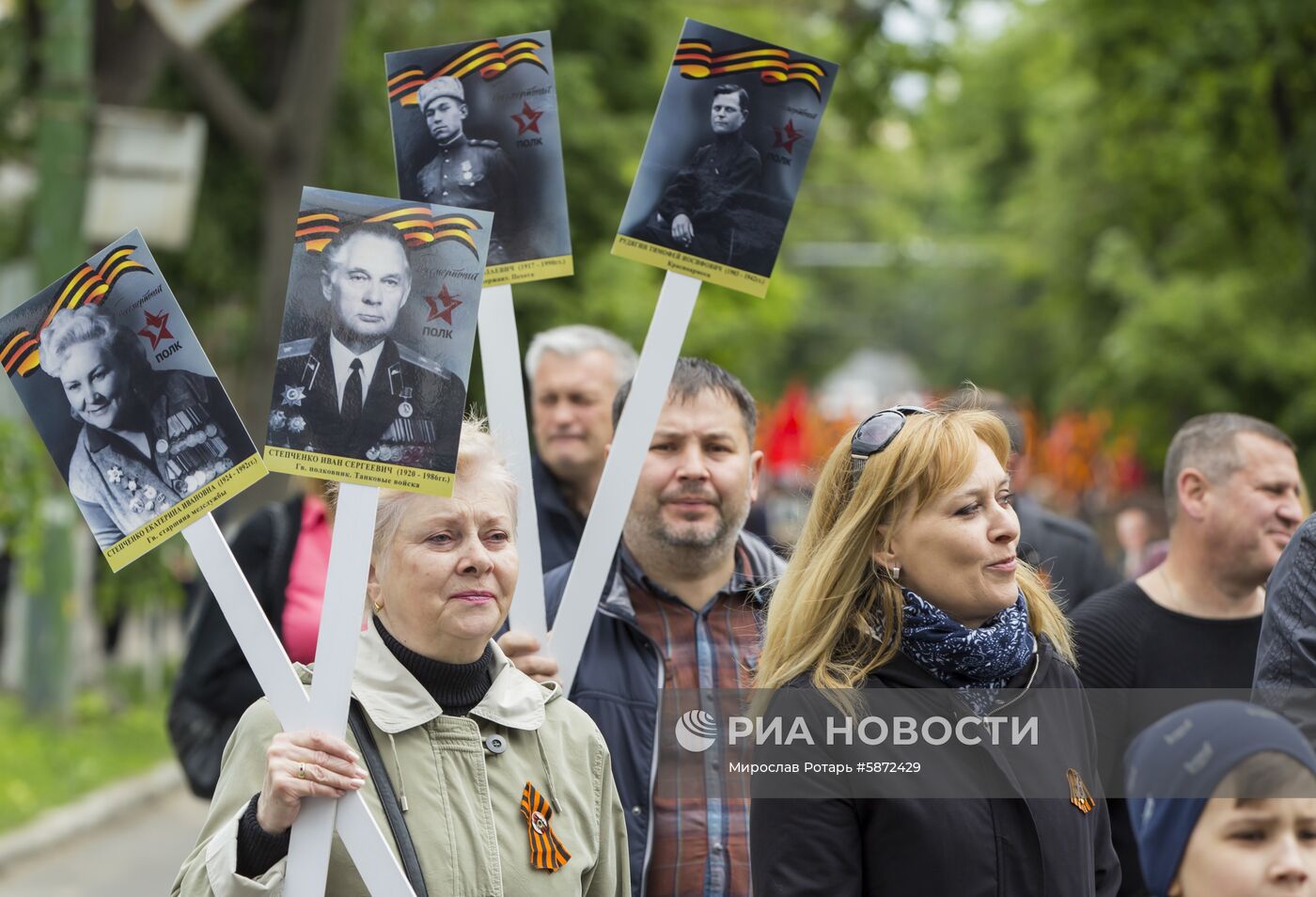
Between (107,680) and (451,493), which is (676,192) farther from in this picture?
(107,680)

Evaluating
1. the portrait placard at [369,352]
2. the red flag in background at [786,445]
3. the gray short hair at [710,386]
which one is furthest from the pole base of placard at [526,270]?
the red flag in background at [786,445]

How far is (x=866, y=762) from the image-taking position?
9.48 ft

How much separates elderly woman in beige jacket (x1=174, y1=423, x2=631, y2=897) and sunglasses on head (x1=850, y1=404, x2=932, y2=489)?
2.03 feet

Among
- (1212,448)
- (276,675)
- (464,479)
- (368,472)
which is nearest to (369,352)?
(368,472)

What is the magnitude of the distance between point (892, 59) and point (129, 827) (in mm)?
7059

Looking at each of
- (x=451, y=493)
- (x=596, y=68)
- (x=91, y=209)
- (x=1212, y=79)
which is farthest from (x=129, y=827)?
(x=596, y=68)

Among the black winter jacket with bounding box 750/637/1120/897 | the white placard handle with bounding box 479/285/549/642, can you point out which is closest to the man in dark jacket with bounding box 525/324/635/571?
the white placard handle with bounding box 479/285/549/642

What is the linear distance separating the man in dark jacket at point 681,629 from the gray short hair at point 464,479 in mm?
505

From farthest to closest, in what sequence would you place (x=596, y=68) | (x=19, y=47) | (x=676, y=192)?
(x=596, y=68) → (x=19, y=47) → (x=676, y=192)

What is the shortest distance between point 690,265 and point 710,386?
0.42 metres

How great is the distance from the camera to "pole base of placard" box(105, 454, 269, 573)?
2963mm

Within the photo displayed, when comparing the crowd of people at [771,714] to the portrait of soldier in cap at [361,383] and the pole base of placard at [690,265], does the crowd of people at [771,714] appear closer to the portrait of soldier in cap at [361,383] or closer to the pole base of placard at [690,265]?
the portrait of soldier in cap at [361,383]

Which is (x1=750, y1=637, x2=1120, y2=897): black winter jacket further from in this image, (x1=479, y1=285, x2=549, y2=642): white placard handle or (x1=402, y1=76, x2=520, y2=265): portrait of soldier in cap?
(x1=402, y1=76, x2=520, y2=265): portrait of soldier in cap

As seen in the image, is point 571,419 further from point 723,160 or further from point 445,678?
point 445,678
